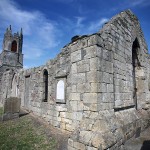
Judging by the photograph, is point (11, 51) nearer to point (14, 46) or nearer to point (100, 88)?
point (14, 46)

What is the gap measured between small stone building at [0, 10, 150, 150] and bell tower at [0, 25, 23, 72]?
26.2m

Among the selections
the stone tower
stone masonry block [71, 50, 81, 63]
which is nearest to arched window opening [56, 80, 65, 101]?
stone masonry block [71, 50, 81, 63]

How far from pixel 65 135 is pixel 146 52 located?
641 centimetres

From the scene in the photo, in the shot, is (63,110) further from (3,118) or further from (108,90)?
(3,118)

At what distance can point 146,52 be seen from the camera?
808 cm

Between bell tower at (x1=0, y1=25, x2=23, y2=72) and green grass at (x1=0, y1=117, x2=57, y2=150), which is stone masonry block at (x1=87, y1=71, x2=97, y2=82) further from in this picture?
bell tower at (x1=0, y1=25, x2=23, y2=72)

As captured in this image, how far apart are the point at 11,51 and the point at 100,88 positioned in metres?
32.5

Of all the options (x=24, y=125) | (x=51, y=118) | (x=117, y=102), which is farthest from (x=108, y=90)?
(x=24, y=125)

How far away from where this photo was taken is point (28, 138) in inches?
190

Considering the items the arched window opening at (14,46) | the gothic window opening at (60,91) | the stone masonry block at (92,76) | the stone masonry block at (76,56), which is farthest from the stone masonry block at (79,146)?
the arched window opening at (14,46)

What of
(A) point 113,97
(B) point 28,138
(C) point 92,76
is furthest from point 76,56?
(B) point 28,138

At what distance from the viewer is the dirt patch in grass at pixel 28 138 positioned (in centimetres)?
424

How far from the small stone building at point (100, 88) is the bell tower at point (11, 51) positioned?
26.2 m

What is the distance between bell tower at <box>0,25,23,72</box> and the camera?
1193 inches
